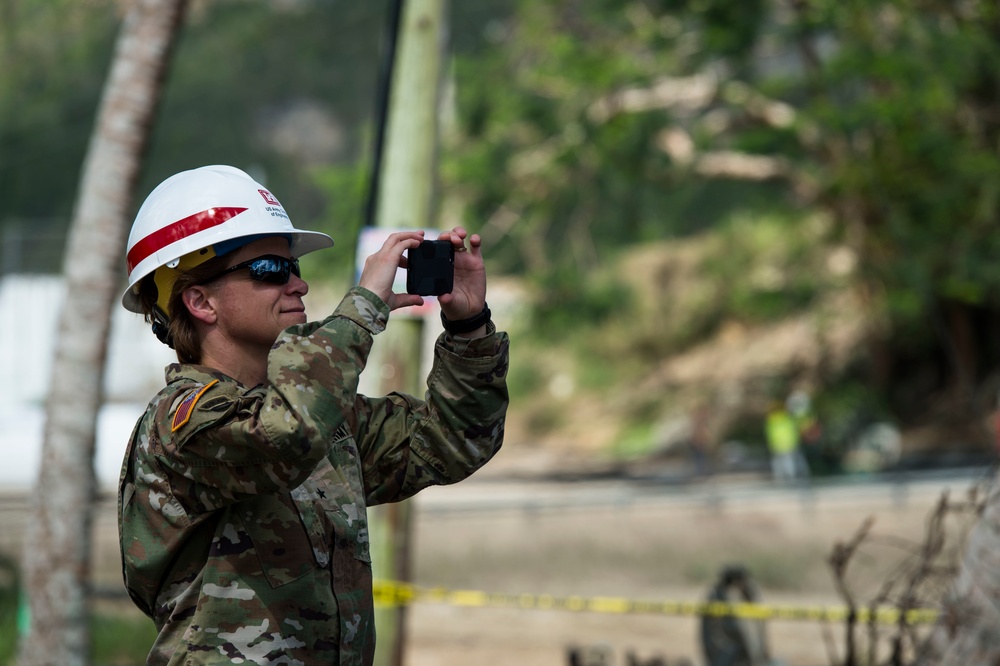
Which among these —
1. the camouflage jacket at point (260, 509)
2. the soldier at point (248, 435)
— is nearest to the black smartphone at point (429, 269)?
the soldier at point (248, 435)

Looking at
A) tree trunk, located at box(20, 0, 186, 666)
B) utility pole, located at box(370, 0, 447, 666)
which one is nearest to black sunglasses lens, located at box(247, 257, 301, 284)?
utility pole, located at box(370, 0, 447, 666)

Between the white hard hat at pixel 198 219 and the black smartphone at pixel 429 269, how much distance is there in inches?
9.1

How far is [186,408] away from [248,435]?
14 centimetres

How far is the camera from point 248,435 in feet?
6.60

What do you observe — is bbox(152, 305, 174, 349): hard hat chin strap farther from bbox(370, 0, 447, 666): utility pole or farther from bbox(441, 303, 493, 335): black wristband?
bbox(370, 0, 447, 666): utility pole

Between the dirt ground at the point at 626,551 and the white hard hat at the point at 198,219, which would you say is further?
the dirt ground at the point at 626,551

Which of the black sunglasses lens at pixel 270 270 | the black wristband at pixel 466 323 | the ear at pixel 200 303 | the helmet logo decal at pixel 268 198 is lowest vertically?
the black wristband at pixel 466 323

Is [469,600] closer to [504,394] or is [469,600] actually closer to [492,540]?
[504,394]

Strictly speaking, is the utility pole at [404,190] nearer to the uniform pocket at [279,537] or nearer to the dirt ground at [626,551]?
the uniform pocket at [279,537]

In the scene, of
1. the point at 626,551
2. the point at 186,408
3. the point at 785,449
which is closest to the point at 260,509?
the point at 186,408

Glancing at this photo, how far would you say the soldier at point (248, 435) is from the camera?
81.0 inches

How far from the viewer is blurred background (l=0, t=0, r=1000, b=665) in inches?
607

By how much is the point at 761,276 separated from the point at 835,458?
702 cm

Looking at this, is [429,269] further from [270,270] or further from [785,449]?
[785,449]
